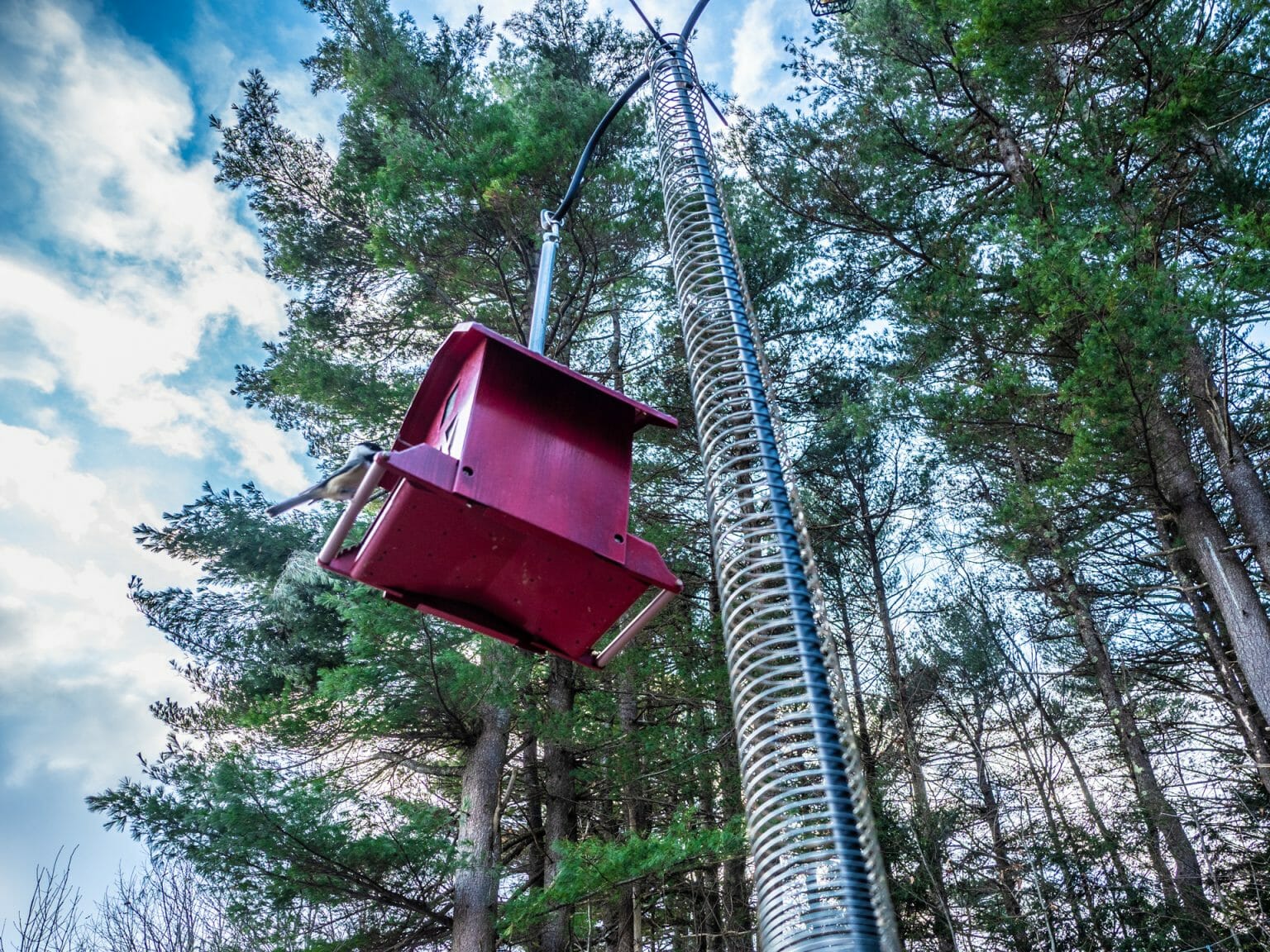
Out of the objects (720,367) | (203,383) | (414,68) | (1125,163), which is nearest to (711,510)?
(720,367)

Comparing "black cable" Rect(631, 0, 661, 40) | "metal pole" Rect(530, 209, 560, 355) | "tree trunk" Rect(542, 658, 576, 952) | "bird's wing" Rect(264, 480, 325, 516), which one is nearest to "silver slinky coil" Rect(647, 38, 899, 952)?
"black cable" Rect(631, 0, 661, 40)

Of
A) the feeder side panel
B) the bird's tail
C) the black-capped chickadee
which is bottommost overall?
the bird's tail

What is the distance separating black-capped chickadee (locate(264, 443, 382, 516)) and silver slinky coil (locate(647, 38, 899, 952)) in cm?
78

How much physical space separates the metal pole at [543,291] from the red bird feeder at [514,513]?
0.06 m

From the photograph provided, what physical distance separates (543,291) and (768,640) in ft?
4.33

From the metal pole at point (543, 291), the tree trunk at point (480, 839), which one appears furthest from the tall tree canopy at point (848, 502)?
the metal pole at point (543, 291)

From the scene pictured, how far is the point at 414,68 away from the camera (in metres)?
8.78

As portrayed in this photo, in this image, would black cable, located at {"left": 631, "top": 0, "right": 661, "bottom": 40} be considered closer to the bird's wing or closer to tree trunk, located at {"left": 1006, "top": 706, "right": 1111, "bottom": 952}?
the bird's wing

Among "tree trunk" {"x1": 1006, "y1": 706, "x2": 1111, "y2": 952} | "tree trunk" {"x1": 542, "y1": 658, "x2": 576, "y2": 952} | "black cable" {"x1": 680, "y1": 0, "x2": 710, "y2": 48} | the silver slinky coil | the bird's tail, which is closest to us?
the silver slinky coil

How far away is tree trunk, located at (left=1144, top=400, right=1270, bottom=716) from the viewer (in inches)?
240

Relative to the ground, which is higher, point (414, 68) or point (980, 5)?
point (414, 68)

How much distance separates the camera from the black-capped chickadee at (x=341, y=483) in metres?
1.90

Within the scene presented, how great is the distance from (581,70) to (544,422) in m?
9.51

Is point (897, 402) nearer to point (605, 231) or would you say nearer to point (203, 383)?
point (605, 231)
